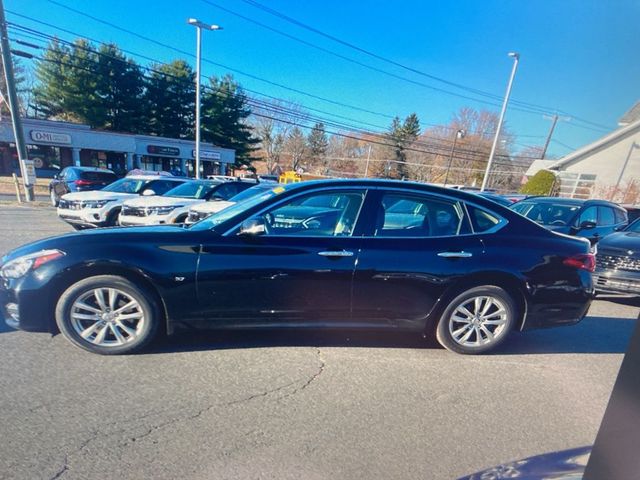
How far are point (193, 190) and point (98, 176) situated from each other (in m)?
7.77

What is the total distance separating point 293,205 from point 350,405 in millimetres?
1842

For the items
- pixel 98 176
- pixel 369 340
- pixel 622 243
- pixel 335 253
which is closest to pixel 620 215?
pixel 622 243

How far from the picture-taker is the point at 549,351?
378 centimetres

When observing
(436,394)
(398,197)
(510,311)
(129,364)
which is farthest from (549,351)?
(129,364)

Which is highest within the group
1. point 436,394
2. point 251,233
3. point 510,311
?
point 251,233

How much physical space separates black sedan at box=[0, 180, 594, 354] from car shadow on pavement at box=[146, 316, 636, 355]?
0.28 meters

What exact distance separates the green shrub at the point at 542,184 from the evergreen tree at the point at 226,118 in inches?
1231

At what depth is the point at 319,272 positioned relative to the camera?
3.20 m

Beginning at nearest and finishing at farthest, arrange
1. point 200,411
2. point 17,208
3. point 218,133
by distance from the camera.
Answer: point 200,411 → point 17,208 → point 218,133

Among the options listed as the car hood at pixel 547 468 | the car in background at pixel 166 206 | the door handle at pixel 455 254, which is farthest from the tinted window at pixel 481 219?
the car in background at pixel 166 206

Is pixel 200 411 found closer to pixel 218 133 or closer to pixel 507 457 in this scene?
pixel 507 457

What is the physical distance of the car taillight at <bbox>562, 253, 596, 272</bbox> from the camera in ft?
11.7

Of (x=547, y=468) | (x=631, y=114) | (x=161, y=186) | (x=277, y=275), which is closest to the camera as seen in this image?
(x=547, y=468)

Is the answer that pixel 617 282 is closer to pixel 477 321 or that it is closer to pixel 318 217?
pixel 477 321
